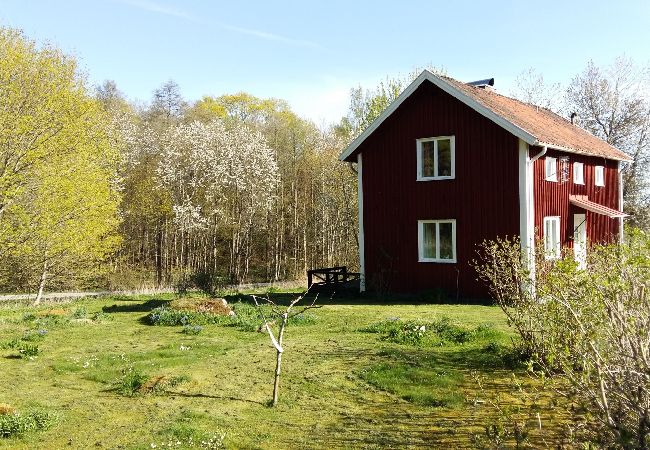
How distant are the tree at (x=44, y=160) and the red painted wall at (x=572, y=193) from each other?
16839mm

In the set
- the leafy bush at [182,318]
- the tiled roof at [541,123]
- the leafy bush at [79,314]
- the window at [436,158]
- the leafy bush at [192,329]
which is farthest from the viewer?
the window at [436,158]

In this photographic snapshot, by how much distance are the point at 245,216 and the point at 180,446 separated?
103 ft

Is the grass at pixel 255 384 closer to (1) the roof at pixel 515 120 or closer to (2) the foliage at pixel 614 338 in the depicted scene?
(2) the foliage at pixel 614 338

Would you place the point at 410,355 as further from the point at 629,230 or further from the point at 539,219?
the point at 539,219

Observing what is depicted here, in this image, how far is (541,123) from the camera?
23.0 m

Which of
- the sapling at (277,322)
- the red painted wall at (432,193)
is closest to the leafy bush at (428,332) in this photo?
the sapling at (277,322)

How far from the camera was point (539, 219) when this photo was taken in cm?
1938

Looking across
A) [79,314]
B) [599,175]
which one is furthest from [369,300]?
[599,175]

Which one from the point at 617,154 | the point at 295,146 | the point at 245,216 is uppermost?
the point at 295,146

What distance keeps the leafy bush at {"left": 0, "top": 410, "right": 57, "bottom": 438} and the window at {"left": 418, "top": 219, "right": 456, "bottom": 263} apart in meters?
14.9

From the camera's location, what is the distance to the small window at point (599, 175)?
2471 centimetres

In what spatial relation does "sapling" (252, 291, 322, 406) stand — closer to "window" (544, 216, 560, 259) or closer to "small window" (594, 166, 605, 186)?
"window" (544, 216, 560, 259)

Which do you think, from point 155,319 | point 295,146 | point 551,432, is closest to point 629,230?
point 551,432

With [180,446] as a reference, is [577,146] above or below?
above
